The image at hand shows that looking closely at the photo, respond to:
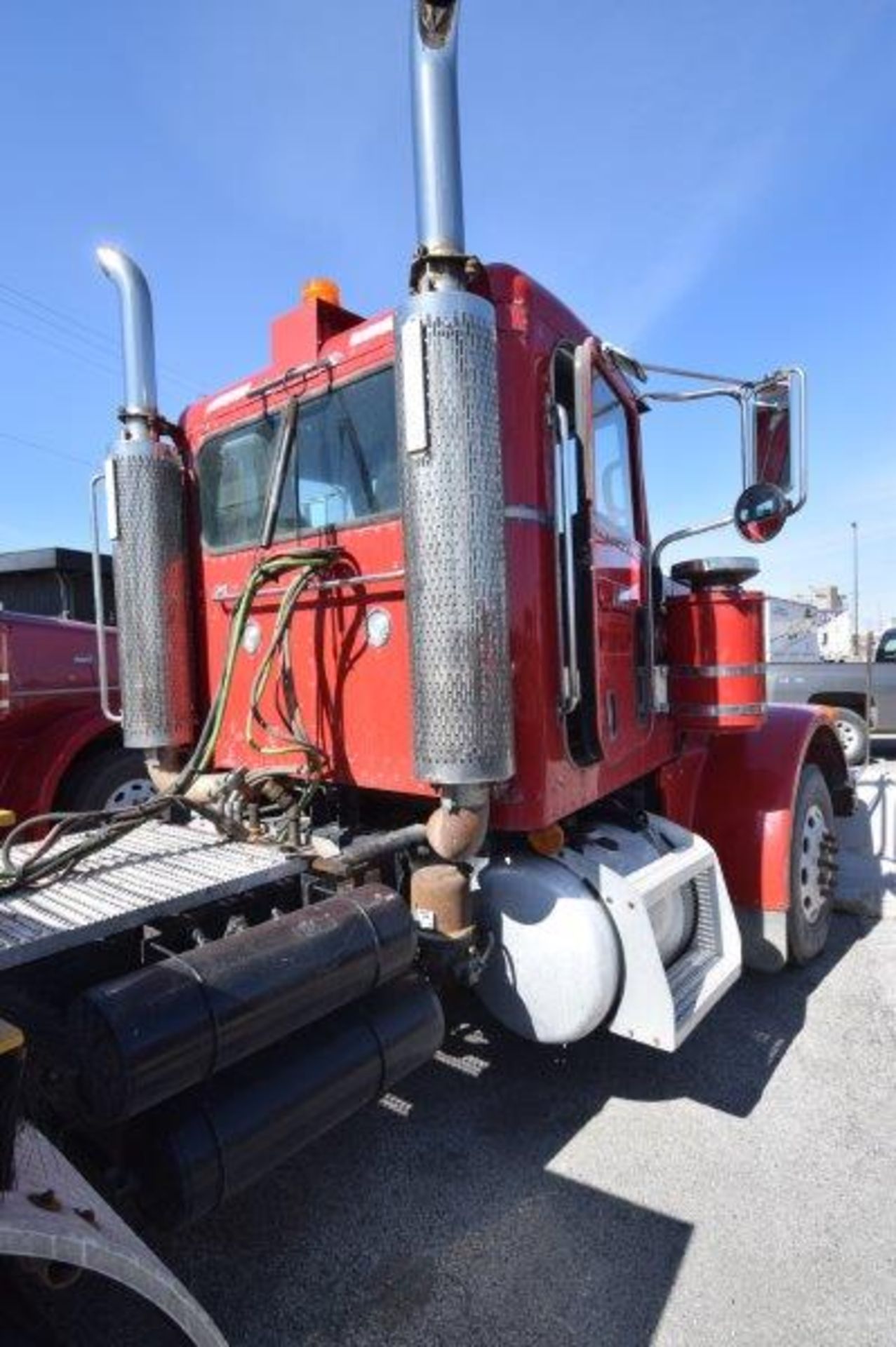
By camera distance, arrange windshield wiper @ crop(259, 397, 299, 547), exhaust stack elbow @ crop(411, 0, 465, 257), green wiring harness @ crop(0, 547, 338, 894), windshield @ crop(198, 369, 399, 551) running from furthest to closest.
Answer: windshield wiper @ crop(259, 397, 299, 547) → windshield @ crop(198, 369, 399, 551) → green wiring harness @ crop(0, 547, 338, 894) → exhaust stack elbow @ crop(411, 0, 465, 257)

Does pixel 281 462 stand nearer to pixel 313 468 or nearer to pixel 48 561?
pixel 313 468

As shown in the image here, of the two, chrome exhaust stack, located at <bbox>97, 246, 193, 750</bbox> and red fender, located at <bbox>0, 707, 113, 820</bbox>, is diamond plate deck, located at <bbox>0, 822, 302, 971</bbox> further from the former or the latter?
red fender, located at <bbox>0, 707, 113, 820</bbox>

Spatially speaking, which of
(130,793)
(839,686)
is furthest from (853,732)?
(130,793)

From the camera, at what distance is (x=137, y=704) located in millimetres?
3332

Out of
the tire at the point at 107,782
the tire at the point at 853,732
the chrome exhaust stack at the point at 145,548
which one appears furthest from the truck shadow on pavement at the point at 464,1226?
the tire at the point at 853,732

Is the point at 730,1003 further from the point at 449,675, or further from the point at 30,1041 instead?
the point at 30,1041

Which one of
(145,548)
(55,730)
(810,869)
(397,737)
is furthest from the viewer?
(55,730)

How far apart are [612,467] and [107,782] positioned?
152 inches

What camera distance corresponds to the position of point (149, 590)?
330 centimetres

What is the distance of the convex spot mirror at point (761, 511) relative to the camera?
312 centimetres

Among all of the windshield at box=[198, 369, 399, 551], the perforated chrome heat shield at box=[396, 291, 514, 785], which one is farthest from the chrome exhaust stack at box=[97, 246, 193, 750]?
the perforated chrome heat shield at box=[396, 291, 514, 785]

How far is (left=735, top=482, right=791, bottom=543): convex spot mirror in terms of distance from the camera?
3.12m

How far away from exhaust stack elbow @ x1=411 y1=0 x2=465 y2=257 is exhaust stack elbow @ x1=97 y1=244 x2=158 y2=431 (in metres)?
1.58

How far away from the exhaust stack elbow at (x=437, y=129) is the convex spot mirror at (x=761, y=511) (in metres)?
1.49
